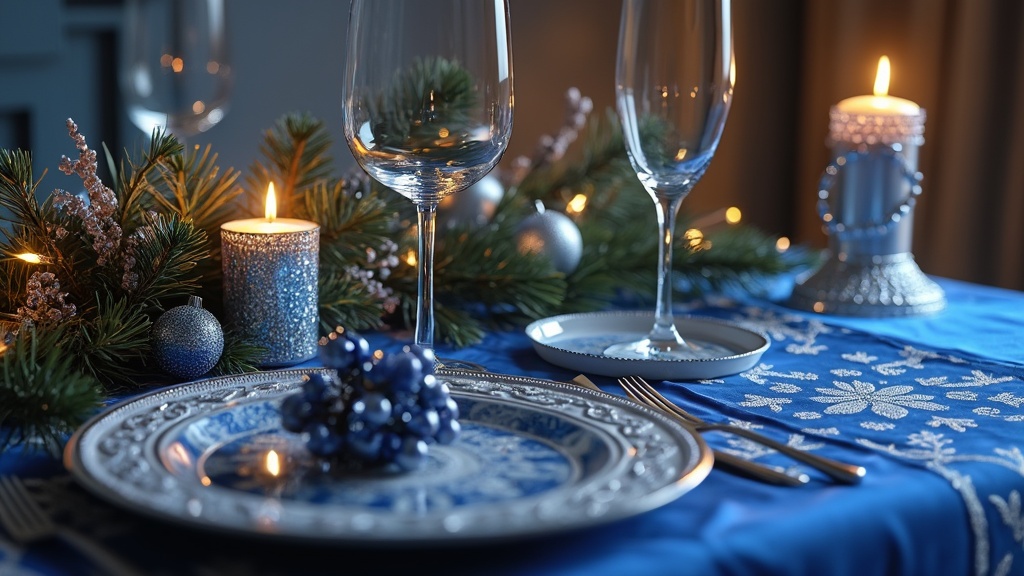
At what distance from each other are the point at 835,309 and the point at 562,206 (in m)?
0.35

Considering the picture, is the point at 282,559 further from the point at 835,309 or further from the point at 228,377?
the point at 835,309

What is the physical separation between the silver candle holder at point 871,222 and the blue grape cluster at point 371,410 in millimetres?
625

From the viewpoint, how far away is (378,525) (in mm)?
430

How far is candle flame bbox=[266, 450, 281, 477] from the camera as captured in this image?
521 millimetres

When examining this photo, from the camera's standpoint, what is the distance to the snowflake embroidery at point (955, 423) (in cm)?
67

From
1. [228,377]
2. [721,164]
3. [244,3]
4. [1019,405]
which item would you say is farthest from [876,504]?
[721,164]

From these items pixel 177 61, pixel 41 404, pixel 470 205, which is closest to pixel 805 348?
pixel 470 205

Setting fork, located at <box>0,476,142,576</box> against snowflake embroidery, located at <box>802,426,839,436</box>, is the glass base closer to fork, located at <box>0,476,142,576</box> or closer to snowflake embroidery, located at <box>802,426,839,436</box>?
snowflake embroidery, located at <box>802,426,839,436</box>

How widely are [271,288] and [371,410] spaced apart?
284mm

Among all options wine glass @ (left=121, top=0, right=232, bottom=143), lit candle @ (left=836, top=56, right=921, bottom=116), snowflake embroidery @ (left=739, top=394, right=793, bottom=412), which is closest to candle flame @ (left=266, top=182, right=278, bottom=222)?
snowflake embroidery @ (left=739, top=394, right=793, bottom=412)

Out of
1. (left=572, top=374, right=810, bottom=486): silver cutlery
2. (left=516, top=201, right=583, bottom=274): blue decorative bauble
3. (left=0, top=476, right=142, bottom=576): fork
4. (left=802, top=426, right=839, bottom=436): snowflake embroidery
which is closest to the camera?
(left=0, top=476, right=142, bottom=576): fork

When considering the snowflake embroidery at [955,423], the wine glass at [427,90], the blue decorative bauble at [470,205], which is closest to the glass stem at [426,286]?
the wine glass at [427,90]

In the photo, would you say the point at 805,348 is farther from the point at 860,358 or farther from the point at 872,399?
the point at 872,399

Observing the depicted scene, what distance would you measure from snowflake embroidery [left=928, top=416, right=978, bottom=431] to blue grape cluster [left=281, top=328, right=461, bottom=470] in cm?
33
